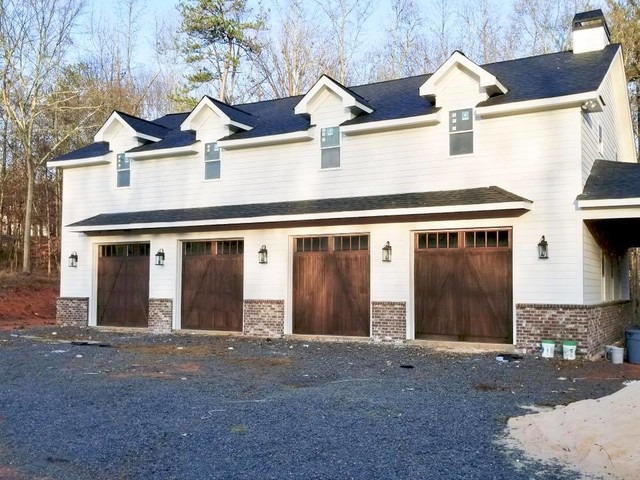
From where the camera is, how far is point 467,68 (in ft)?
45.4

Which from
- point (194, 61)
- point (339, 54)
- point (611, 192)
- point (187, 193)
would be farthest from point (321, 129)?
point (194, 61)

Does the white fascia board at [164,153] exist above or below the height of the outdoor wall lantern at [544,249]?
above

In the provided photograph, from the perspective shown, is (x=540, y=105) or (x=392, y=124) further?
(x=392, y=124)

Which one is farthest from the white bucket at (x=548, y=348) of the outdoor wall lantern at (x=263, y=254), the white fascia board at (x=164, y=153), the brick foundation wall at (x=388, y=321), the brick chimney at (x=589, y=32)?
the white fascia board at (x=164, y=153)

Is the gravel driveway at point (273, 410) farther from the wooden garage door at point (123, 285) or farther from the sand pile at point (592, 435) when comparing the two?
the wooden garage door at point (123, 285)

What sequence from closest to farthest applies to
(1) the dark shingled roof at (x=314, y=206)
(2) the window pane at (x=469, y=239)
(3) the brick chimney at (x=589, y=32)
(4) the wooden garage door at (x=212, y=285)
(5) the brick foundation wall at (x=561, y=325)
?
(5) the brick foundation wall at (x=561, y=325) → (1) the dark shingled roof at (x=314, y=206) → (2) the window pane at (x=469, y=239) → (3) the brick chimney at (x=589, y=32) → (4) the wooden garage door at (x=212, y=285)

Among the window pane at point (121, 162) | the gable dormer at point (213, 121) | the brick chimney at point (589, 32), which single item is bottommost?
the window pane at point (121, 162)

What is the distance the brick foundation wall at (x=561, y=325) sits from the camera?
12.2m

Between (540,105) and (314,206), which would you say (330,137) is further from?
(540,105)

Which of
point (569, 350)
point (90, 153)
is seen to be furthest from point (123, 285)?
point (569, 350)

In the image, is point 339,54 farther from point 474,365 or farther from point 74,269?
point 474,365

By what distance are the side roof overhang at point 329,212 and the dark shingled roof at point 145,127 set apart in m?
A: 2.68

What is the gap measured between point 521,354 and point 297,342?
5250mm

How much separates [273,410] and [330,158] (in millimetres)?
9201
